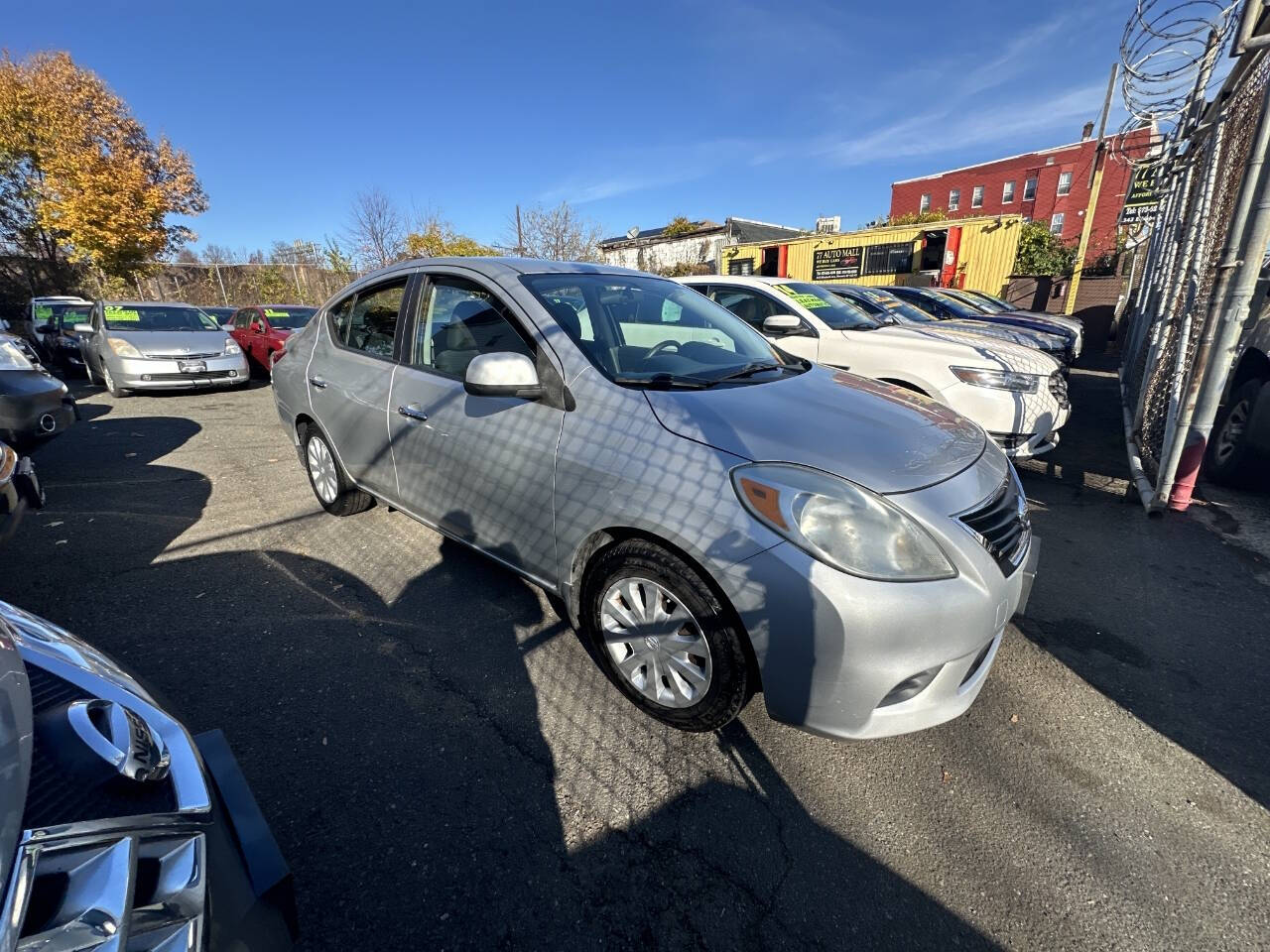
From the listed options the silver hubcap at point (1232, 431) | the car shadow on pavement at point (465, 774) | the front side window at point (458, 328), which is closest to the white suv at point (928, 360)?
the silver hubcap at point (1232, 431)

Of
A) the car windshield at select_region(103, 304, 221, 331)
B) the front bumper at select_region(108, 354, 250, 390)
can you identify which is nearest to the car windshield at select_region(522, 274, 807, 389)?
the front bumper at select_region(108, 354, 250, 390)

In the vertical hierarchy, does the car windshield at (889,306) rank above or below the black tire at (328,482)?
above

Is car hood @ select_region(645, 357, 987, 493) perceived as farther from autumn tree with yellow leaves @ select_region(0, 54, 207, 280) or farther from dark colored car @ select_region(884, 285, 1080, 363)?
autumn tree with yellow leaves @ select_region(0, 54, 207, 280)

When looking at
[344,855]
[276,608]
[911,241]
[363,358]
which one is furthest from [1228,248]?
[911,241]

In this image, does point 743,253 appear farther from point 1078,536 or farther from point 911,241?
point 1078,536

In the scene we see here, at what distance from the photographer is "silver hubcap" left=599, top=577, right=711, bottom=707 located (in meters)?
2.04

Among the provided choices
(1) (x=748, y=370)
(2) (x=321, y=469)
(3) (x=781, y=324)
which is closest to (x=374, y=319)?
(2) (x=321, y=469)

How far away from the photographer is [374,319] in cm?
347

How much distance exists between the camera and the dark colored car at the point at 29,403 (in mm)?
4113

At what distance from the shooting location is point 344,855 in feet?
5.69

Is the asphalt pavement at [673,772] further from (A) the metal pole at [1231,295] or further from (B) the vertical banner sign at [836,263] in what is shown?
(B) the vertical banner sign at [836,263]

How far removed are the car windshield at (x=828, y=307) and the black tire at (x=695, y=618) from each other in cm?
415

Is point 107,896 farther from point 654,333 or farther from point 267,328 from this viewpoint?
point 267,328

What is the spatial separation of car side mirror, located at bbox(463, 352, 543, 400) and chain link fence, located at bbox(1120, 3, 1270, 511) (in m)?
4.56
